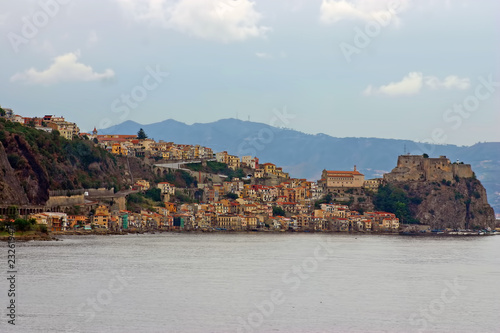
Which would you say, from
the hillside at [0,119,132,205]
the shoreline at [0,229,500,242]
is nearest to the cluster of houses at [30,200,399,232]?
the shoreline at [0,229,500,242]

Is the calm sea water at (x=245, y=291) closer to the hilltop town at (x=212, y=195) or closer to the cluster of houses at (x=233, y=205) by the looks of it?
the hilltop town at (x=212, y=195)

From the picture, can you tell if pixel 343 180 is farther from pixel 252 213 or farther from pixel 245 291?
pixel 245 291

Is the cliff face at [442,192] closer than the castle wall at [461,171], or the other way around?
the cliff face at [442,192]

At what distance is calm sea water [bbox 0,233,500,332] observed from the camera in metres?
28.1

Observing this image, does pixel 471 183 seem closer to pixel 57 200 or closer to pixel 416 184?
pixel 416 184

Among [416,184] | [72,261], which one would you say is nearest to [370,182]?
[416,184]

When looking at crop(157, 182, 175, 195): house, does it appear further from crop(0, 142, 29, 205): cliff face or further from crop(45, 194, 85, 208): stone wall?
crop(0, 142, 29, 205): cliff face

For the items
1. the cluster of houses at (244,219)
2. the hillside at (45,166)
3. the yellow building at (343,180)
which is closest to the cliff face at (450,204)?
the yellow building at (343,180)

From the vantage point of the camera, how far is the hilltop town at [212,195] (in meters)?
86.9
